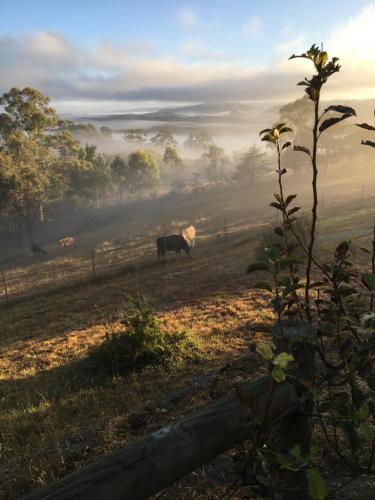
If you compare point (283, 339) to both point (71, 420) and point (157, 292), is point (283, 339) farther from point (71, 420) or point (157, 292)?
point (157, 292)

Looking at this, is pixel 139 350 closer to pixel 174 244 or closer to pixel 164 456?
pixel 164 456

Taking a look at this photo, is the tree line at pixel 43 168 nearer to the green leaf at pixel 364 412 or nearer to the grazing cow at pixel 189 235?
the grazing cow at pixel 189 235

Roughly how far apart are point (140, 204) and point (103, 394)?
6151 centimetres

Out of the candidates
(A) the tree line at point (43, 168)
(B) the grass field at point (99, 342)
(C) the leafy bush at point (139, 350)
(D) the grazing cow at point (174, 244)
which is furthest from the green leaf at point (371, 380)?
(A) the tree line at point (43, 168)

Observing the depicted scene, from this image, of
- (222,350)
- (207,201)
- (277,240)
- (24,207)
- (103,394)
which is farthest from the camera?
(207,201)

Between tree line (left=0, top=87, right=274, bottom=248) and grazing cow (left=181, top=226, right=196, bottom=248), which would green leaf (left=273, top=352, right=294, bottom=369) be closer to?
grazing cow (left=181, top=226, right=196, bottom=248)

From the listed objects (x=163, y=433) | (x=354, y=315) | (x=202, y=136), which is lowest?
(x=163, y=433)

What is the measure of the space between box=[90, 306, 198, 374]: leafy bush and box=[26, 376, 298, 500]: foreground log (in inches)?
211

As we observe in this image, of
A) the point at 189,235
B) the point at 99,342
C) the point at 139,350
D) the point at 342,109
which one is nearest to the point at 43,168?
the point at 189,235

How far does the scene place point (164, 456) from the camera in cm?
149

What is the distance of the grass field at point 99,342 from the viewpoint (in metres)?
4.50

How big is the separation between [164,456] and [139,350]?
572 centimetres

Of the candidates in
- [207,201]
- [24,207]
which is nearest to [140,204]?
[207,201]

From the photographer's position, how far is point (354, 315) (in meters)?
1.91
